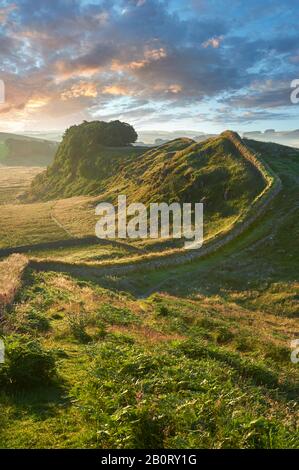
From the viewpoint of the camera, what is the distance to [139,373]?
1337 cm

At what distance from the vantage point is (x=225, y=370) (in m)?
15.7

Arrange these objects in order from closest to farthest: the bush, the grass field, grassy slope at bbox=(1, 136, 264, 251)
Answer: the grass field
the bush
grassy slope at bbox=(1, 136, 264, 251)

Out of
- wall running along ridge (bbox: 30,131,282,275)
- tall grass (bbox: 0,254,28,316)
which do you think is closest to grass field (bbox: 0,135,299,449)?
tall grass (bbox: 0,254,28,316)

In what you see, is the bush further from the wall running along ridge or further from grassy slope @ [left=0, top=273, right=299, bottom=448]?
the wall running along ridge

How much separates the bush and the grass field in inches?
1.3

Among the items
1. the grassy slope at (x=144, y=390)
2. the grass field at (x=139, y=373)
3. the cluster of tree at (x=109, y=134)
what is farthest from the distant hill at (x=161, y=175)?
the grassy slope at (x=144, y=390)

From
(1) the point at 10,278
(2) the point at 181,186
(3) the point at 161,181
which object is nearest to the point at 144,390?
(1) the point at 10,278

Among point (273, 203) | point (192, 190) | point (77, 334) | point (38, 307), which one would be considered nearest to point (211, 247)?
point (273, 203)

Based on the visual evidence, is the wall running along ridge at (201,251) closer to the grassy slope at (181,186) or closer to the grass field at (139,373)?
the grassy slope at (181,186)

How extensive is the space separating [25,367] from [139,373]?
3740mm

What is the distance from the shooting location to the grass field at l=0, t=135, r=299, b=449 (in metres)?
10.0

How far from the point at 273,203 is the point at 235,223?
748 centimetres

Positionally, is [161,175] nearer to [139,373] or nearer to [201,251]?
[201,251]

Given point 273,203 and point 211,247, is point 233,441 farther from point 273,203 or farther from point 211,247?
point 273,203
